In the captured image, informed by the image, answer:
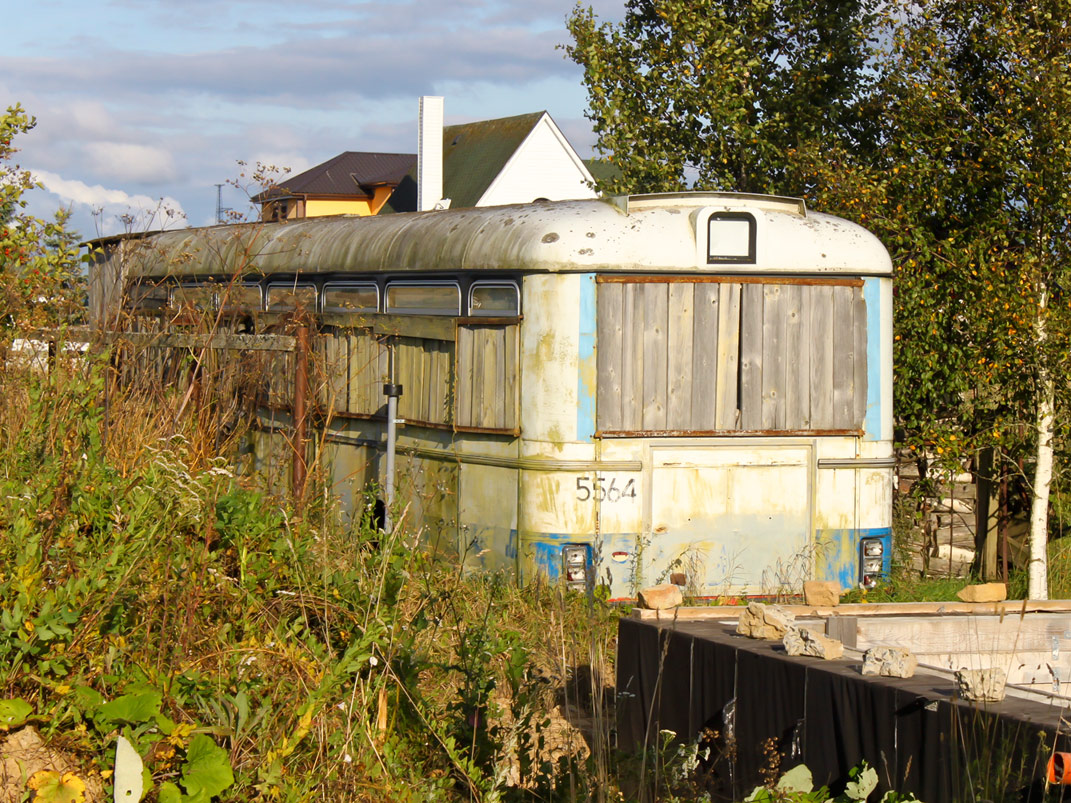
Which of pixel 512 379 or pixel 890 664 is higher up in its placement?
pixel 512 379

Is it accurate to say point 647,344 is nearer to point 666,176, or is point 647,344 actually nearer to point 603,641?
point 603,641

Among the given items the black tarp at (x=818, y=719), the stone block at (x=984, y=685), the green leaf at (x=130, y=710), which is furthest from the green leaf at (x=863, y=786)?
the green leaf at (x=130, y=710)

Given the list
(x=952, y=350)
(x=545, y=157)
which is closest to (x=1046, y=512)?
(x=952, y=350)

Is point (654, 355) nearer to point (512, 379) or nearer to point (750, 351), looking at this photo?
point (750, 351)

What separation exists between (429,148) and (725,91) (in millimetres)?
19401

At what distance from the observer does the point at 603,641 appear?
6453mm

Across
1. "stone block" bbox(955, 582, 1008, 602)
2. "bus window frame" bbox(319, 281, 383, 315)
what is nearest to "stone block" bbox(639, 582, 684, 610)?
"stone block" bbox(955, 582, 1008, 602)

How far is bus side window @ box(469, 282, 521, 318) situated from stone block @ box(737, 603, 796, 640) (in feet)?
10.8

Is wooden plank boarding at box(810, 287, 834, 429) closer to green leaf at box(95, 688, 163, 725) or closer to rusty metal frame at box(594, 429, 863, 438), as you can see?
rusty metal frame at box(594, 429, 863, 438)

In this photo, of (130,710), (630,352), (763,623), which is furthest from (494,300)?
(130,710)

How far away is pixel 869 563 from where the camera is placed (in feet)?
27.2

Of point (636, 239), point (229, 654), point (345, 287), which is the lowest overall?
point (229, 654)

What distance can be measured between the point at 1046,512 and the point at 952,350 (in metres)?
1.39

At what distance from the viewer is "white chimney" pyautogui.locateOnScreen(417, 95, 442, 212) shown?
32.5 metres
